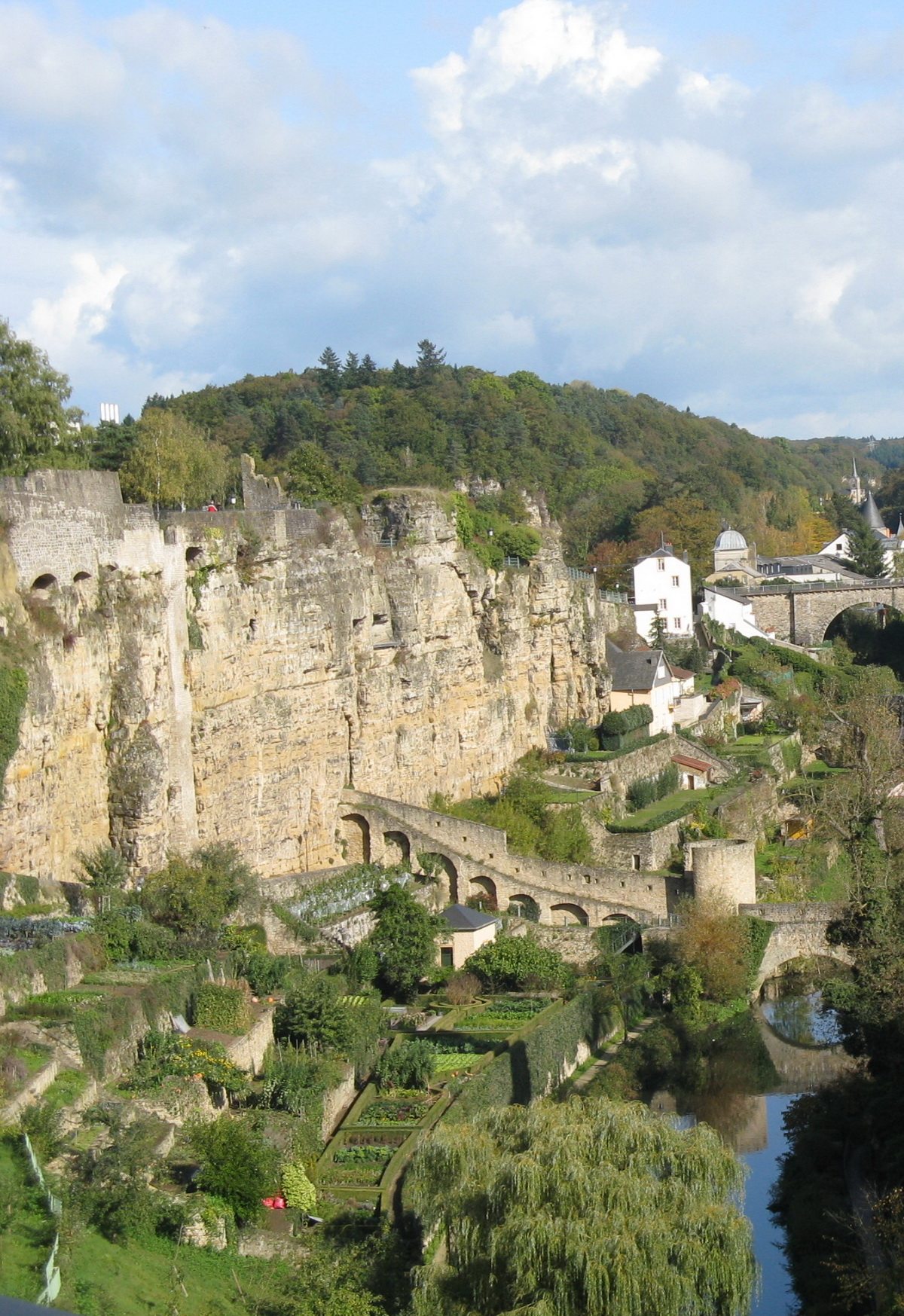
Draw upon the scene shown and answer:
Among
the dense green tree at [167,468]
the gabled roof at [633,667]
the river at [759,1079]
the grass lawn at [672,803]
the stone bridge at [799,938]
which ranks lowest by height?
the river at [759,1079]

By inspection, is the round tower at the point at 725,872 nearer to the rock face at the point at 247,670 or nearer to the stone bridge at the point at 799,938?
the stone bridge at the point at 799,938

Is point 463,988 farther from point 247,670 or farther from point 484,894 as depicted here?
point 247,670

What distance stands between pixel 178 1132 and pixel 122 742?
851cm

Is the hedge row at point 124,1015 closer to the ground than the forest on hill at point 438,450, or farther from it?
closer to the ground

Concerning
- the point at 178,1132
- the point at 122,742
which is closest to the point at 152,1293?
the point at 178,1132

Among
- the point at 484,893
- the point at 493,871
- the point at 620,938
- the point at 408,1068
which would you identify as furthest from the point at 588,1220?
the point at 484,893

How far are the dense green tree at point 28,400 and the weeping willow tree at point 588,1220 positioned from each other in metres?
20.4

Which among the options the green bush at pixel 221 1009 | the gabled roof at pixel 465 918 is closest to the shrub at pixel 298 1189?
the green bush at pixel 221 1009

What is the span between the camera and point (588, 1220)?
51.8 ft

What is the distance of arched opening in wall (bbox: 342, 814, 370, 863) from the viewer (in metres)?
34.8

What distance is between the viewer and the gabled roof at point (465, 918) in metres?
31.2

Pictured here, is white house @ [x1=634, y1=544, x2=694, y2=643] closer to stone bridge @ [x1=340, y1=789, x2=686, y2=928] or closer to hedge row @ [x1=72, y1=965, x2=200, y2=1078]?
stone bridge @ [x1=340, y1=789, x2=686, y2=928]

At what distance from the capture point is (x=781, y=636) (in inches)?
2608

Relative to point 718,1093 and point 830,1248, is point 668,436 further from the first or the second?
point 830,1248
